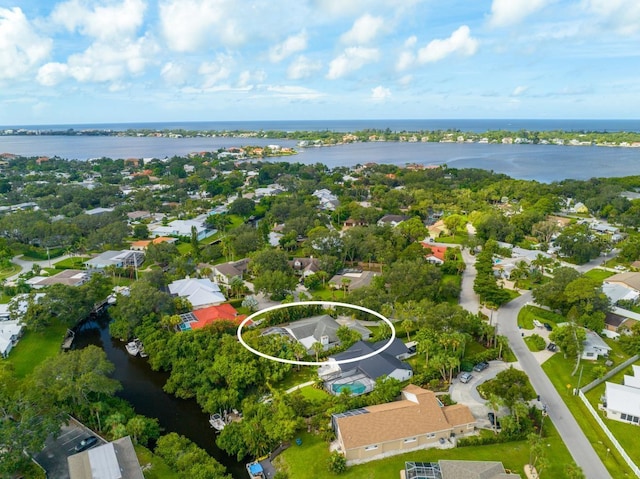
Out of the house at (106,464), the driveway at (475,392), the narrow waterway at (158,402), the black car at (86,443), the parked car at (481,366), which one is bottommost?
the narrow waterway at (158,402)

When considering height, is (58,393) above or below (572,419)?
above

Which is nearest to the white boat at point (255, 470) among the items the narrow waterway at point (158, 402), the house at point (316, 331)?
the narrow waterway at point (158, 402)

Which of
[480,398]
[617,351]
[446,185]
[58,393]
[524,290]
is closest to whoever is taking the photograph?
[58,393]

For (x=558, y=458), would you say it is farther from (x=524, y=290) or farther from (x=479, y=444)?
(x=524, y=290)

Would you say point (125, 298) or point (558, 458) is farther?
point (125, 298)

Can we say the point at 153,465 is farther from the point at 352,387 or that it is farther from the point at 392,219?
the point at 392,219

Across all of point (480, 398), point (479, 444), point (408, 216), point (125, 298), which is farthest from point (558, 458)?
point (408, 216)

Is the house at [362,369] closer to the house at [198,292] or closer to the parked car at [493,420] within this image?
the parked car at [493,420]
